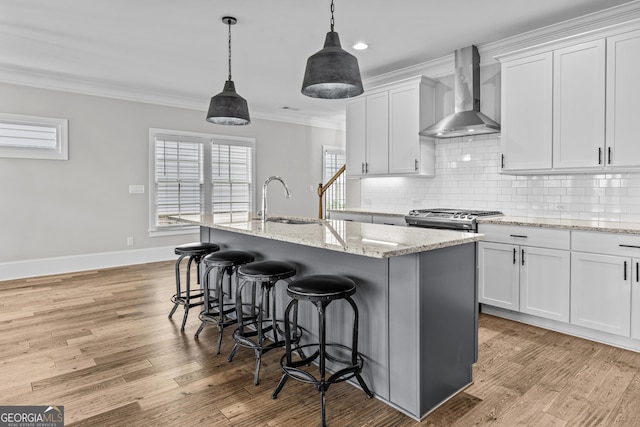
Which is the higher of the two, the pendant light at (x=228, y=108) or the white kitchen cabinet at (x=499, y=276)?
the pendant light at (x=228, y=108)

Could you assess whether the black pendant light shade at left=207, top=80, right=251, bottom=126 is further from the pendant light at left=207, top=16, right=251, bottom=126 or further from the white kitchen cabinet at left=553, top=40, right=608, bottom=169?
the white kitchen cabinet at left=553, top=40, right=608, bottom=169

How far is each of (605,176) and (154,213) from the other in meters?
5.96

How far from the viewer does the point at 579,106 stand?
3400mm

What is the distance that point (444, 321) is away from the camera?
214cm

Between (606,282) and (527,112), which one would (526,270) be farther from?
(527,112)

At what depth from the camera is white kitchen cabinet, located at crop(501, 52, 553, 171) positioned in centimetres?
359

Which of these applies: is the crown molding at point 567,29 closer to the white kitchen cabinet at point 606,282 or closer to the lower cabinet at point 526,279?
the white kitchen cabinet at point 606,282

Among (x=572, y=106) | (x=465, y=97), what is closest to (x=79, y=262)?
(x=465, y=97)

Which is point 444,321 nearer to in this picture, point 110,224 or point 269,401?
point 269,401

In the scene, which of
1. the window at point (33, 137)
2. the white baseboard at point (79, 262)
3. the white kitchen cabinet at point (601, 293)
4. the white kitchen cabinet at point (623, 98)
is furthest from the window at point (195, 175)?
the white kitchen cabinet at point (623, 98)

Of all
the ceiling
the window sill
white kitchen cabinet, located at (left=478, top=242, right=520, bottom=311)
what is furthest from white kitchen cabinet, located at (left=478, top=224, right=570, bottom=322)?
the window sill

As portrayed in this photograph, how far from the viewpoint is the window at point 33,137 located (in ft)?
16.4

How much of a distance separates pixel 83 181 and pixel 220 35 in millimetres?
3231

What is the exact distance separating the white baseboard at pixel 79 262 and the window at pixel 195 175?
14.8 inches
